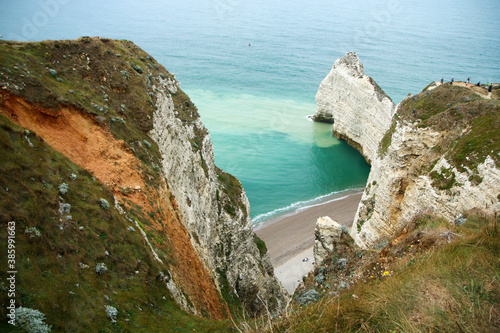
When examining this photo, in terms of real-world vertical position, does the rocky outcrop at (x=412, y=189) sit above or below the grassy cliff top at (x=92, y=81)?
below

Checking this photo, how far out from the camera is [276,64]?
4473 inches

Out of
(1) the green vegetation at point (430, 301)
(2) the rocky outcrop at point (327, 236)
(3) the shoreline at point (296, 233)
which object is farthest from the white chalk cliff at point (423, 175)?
(1) the green vegetation at point (430, 301)

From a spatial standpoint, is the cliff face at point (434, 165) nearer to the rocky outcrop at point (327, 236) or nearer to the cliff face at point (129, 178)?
the rocky outcrop at point (327, 236)

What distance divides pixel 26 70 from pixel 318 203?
4320 cm

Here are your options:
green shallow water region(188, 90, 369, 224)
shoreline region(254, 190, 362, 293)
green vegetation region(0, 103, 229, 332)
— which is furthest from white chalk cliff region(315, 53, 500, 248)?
green shallow water region(188, 90, 369, 224)

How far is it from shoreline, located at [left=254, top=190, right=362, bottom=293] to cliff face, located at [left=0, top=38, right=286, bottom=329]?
9701 millimetres

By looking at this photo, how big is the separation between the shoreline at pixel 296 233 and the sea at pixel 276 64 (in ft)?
6.23

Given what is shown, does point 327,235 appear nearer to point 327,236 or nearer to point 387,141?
point 327,236

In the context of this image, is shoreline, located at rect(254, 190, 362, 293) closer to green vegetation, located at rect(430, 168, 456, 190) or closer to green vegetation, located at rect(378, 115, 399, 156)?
green vegetation, located at rect(378, 115, 399, 156)

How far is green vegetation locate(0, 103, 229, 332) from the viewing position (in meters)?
9.04

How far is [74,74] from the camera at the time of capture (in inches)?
778

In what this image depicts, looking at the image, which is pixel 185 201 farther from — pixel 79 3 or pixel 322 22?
pixel 79 3

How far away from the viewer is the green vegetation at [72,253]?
9039 mm

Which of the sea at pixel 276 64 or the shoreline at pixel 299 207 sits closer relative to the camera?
the shoreline at pixel 299 207
